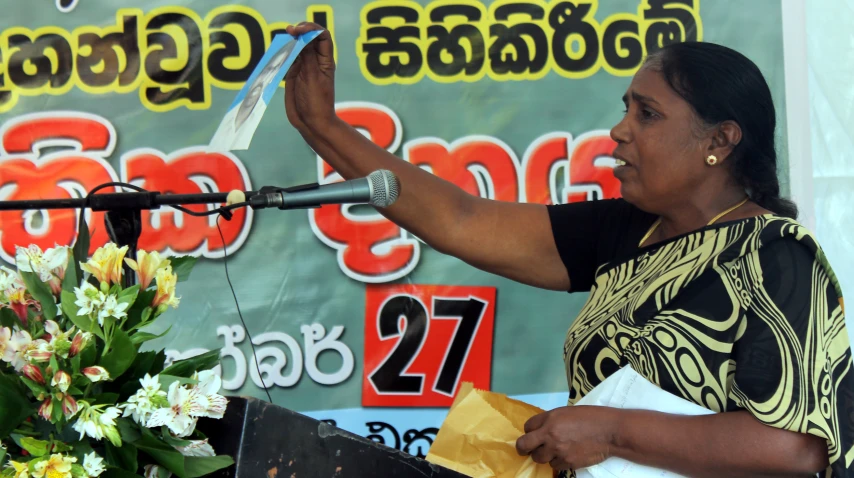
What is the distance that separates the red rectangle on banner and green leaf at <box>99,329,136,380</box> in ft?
4.34

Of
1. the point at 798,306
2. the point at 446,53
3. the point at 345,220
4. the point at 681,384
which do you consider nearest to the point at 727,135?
the point at 798,306

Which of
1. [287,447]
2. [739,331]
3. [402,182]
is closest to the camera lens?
[287,447]

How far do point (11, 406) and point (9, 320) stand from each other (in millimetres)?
122

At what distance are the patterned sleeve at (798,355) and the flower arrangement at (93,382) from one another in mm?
821

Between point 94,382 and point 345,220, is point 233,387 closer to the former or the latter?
point 345,220

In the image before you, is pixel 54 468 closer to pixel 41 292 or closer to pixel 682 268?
pixel 41 292

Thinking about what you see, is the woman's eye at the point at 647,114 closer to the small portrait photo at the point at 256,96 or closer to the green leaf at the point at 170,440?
the small portrait photo at the point at 256,96

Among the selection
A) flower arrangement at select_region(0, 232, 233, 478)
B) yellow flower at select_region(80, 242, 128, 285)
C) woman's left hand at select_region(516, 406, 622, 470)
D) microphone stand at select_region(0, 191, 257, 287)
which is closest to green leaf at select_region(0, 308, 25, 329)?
flower arrangement at select_region(0, 232, 233, 478)

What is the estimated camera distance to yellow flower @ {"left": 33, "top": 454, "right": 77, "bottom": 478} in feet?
2.71

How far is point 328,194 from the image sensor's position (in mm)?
1230

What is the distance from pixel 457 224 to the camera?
1.76 meters

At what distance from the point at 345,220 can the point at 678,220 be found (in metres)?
0.96

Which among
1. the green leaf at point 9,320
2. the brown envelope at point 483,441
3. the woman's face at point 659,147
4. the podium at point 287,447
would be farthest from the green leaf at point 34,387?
the woman's face at point 659,147

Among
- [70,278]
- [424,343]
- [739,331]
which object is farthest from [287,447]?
[424,343]
